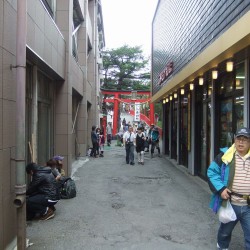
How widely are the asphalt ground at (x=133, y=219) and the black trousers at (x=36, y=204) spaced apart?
0.63 feet

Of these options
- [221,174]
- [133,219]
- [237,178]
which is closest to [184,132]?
[133,219]

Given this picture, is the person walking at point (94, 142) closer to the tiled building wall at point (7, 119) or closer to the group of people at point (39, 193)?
the group of people at point (39, 193)

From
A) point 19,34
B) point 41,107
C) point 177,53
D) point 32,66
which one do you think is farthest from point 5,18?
point 177,53

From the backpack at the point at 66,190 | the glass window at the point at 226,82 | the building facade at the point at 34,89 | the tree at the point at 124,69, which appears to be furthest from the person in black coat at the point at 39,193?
the tree at the point at 124,69

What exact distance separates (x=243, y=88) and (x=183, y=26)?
5.79m

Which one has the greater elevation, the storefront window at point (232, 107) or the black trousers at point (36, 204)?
the storefront window at point (232, 107)

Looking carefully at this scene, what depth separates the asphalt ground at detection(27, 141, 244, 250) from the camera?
553cm

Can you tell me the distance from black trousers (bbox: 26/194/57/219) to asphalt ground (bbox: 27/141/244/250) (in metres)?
0.19

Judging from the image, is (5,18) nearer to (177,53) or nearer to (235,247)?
(235,247)

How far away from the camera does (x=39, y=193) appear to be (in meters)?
6.57

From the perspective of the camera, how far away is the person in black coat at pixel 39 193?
6.48 m

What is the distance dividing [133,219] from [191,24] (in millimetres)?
6757

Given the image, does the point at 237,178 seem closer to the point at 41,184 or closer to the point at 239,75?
the point at 41,184

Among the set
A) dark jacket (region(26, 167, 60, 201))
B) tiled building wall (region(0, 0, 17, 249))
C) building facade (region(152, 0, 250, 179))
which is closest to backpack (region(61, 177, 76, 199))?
dark jacket (region(26, 167, 60, 201))
